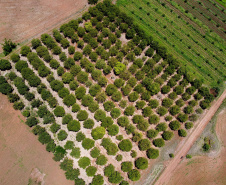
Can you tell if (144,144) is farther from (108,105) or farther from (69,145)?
(69,145)

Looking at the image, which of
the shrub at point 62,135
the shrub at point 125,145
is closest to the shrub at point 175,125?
the shrub at point 125,145

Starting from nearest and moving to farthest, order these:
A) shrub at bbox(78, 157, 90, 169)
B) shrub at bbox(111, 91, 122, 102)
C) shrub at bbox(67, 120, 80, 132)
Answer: shrub at bbox(78, 157, 90, 169) → shrub at bbox(67, 120, 80, 132) → shrub at bbox(111, 91, 122, 102)

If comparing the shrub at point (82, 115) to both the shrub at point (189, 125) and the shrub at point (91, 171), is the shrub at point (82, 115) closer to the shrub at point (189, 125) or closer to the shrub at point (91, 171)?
the shrub at point (91, 171)

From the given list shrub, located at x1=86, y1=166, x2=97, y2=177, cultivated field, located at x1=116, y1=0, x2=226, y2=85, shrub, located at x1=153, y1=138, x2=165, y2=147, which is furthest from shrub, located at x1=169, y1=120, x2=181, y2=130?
shrub, located at x1=86, y1=166, x2=97, y2=177

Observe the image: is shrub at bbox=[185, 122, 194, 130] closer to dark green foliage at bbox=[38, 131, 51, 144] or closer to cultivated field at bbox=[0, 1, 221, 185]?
cultivated field at bbox=[0, 1, 221, 185]

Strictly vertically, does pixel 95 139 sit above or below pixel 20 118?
below

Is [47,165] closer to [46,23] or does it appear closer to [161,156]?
[161,156]

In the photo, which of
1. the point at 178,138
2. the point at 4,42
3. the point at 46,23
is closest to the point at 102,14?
the point at 46,23

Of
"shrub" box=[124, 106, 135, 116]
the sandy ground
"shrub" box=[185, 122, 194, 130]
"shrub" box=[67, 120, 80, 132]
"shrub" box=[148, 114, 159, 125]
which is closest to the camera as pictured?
"shrub" box=[67, 120, 80, 132]
